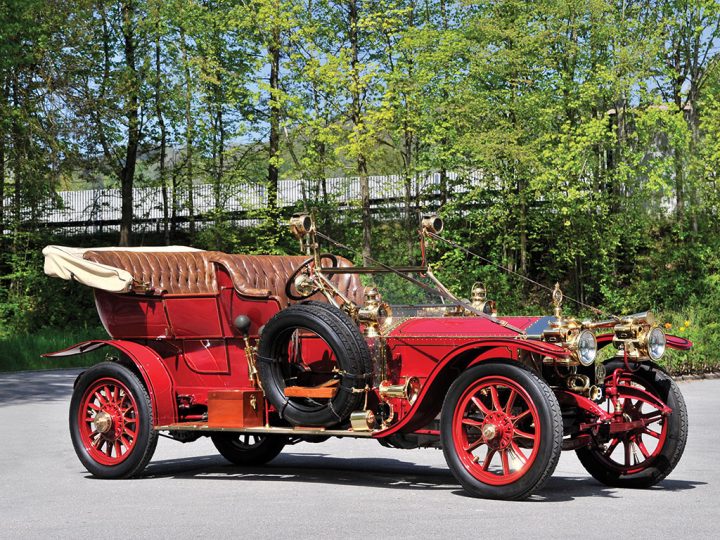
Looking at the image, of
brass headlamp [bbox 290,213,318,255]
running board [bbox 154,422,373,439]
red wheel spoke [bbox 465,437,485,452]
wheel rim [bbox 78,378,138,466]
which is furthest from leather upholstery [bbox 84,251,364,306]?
red wheel spoke [bbox 465,437,485,452]

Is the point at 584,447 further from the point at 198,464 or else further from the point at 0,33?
the point at 0,33

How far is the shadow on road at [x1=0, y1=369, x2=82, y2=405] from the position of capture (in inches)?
692

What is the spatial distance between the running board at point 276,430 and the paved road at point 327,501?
0.41 m

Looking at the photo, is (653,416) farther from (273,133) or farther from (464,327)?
(273,133)

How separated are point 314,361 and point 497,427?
1.73 metres

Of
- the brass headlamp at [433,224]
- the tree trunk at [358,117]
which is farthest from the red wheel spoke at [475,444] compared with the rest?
the tree trunk at [358,117]

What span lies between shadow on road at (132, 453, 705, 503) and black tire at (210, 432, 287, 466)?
94mm

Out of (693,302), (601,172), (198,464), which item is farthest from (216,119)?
(198,464)

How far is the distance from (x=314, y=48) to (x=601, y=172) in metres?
8.06

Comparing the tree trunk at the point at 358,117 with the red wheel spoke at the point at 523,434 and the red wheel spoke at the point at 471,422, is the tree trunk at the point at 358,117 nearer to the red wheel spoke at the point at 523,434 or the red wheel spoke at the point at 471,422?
the red wheel spoke at the point at 471,422

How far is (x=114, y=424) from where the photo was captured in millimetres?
9430

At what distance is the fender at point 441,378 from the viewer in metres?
7.85

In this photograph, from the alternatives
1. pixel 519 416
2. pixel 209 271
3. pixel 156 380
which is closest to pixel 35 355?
pixel 209 271

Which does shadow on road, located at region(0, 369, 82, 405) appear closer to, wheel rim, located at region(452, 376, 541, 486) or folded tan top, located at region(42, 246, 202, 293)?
folded tan top, located at region(42, 246, 202, 293)
